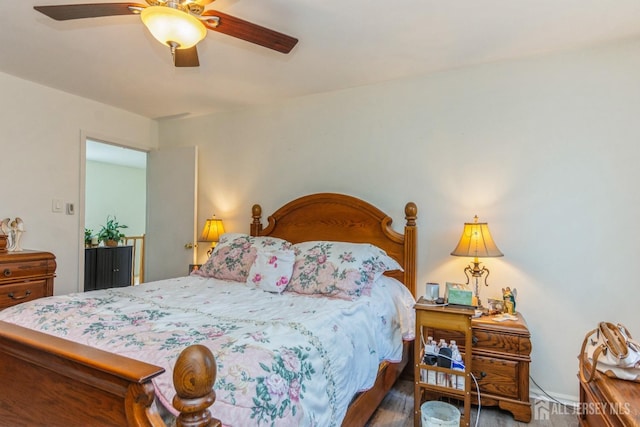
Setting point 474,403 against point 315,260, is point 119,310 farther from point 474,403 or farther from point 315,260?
point 474,403

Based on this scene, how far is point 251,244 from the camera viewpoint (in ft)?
9.15

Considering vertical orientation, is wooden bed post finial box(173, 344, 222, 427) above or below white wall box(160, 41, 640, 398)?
below

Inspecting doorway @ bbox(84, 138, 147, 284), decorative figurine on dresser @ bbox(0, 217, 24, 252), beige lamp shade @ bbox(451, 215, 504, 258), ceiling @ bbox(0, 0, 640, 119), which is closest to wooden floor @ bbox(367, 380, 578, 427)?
beige lamp shade @ bbox(451, 215, 504, 258)

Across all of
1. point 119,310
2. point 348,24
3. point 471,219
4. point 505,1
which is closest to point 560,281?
point 471,219

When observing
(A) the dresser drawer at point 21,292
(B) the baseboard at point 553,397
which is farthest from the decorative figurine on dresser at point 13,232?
(B) the baseboard at point 553,397

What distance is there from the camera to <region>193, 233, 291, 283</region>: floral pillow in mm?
2646

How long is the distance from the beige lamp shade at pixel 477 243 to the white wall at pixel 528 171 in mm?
213

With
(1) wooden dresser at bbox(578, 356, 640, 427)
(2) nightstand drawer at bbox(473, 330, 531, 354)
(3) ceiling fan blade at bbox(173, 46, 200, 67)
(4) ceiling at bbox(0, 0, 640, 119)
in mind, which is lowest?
(2) nightstand drawer at bbox(473, 330, 531, 354)

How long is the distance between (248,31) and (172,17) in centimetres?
37

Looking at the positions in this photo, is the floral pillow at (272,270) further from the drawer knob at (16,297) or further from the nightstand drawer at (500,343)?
the drawer knob at (16,297)

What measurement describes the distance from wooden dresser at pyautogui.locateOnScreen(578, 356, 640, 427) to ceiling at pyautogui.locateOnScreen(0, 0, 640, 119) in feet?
6.15

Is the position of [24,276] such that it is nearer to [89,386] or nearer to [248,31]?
[89,386]

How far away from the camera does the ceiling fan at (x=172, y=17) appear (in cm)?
150

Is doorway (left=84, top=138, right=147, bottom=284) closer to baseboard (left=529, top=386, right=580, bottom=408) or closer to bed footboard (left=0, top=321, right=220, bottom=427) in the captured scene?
bed footboard (left=0, top=321, right=220, bottom=427)
